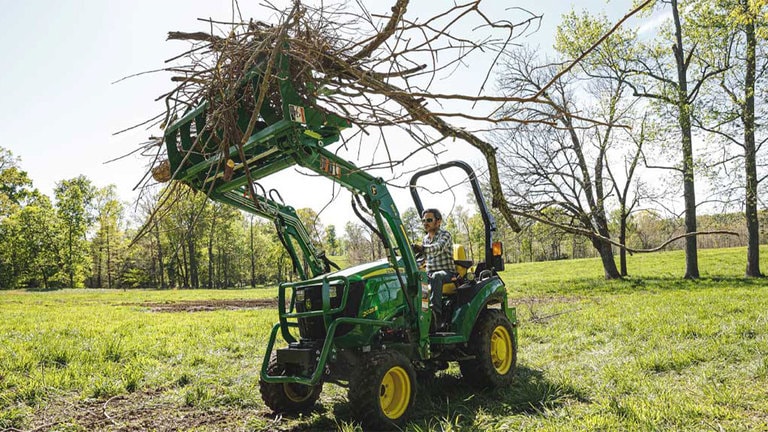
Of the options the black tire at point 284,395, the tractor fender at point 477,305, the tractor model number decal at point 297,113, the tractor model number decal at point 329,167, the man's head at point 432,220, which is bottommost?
the black tire at point 284,395

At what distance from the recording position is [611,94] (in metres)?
22.0

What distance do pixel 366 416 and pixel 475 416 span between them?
1.10 metres

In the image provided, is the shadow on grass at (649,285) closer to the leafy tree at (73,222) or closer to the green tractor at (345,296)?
the green tractor at (345,296)

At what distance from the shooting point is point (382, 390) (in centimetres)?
416

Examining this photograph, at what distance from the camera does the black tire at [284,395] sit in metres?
4.55

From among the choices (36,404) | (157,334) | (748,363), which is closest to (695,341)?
(748,363)

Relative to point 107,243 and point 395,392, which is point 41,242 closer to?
point 107,243

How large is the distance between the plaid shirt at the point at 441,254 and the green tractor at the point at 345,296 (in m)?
0.18

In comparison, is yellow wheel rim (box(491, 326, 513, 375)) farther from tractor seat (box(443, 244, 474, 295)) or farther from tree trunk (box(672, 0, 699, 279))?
tree trunk (box(672, 0, 699, 279))

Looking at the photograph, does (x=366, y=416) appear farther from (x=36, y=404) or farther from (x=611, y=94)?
(x=611, y=94)

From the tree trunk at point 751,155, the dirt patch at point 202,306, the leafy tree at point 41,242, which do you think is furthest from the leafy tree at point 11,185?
the tree trunk at point 751,155

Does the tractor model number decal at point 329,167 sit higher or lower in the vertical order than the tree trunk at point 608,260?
higher

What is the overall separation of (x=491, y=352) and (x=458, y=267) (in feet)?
3.20

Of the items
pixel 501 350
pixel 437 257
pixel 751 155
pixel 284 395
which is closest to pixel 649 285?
pixel 751 155
